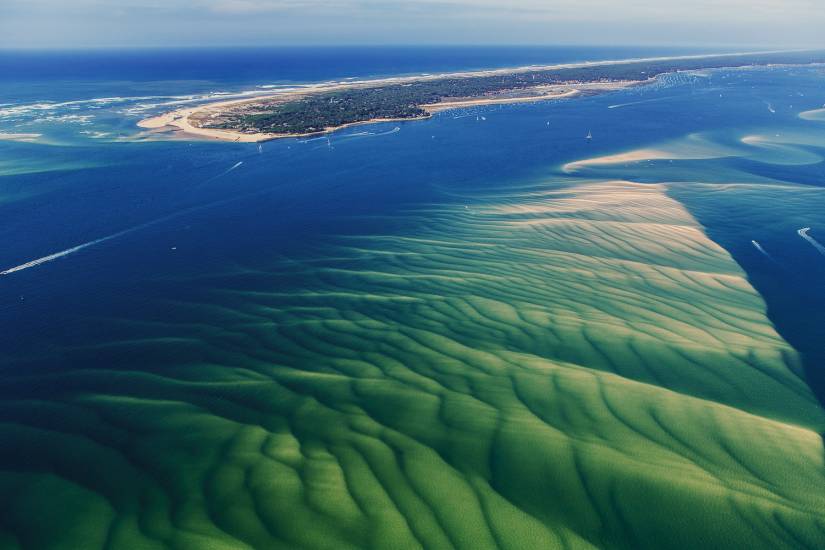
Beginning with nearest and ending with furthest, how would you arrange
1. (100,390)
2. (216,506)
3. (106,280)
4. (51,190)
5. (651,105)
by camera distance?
(216,506), (100,390), (106,280), (51,190), (651,105)

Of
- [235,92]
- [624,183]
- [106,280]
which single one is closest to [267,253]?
[106,280]

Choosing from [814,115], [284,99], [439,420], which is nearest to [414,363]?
[439,420]

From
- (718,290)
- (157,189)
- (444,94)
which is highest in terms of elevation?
(444,94)

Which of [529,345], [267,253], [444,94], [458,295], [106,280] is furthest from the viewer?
[444,94]

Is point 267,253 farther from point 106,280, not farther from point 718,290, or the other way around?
point 718,290

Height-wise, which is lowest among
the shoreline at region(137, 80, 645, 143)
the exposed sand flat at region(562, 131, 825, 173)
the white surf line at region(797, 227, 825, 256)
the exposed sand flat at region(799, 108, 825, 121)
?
the white surf line at region(797, 227, 825, 256)

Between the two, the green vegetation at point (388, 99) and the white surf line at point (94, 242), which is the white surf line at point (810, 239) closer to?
the white surf line at point (94, 242)

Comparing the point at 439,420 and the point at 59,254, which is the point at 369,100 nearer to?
the point at 59,254

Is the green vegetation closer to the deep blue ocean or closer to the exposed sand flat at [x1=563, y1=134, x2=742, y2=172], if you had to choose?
the deep blue ocean

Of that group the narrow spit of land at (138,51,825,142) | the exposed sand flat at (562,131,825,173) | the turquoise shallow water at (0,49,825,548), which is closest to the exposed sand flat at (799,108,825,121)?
the exposed sand flat at (562,131,825,173)
